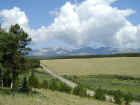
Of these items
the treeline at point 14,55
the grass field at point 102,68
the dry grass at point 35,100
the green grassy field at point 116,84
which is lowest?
the green grassy field at point 116,84

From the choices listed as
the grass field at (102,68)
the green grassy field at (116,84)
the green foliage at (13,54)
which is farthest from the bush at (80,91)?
the grass field at (102,68)

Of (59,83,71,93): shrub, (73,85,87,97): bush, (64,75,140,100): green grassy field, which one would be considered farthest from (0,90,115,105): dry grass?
(64,75,140,100): green grassy field

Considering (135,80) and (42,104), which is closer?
(42,104)

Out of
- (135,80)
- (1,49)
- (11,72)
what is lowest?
(135,80)

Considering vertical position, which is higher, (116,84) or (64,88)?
(64,88)

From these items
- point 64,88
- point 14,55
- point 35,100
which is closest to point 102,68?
point 64,88

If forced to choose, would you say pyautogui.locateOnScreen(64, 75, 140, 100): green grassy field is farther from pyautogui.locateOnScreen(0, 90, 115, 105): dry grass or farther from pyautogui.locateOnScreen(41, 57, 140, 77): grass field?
pyautogui.locateOnScreen(0, 90, 115, 105): dry grass

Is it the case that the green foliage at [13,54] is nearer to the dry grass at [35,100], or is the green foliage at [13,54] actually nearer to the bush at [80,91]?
the dry grass at [35,100]

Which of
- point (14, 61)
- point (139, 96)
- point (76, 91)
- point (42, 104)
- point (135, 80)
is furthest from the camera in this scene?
point (135, 80)

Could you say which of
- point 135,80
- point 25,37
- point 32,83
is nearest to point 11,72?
point 25,37

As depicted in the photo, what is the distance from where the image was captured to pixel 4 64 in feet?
94.2

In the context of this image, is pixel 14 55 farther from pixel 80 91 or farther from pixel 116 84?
pixel 116 84

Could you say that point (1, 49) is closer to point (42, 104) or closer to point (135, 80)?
point (42, 104)

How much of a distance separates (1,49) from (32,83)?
1379 cm
